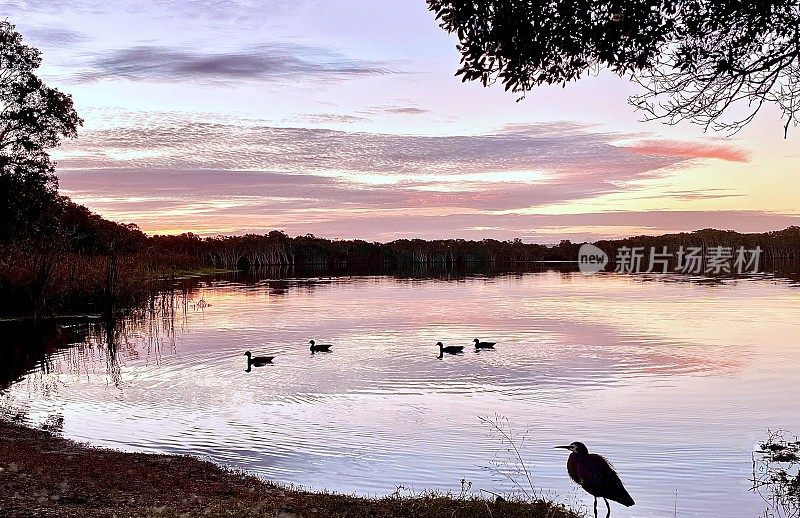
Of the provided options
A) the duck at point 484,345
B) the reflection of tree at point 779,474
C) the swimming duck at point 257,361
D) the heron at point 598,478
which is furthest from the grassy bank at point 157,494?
the duck at point 484,345

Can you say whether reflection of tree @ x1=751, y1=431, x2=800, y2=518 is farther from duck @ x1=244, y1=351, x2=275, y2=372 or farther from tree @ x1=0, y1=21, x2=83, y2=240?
tree @ x1=0, y1=21, x2=83, y2=240

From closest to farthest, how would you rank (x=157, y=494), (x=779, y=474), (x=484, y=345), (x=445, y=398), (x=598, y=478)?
(x=598, y=478) < (x=157, y=494) < (x=779, y=474) < (x=445, y=398) < (x=484, y=345)

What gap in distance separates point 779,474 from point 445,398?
8476 mm

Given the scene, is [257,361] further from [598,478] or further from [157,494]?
[598,478]

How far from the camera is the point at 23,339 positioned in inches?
1172

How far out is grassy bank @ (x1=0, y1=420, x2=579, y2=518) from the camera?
27.5ft

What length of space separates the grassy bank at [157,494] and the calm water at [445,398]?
1301 mm

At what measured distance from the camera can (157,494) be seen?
32.9 ft

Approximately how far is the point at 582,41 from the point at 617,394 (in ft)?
38.5

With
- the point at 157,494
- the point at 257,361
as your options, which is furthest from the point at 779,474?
the point at 257,361

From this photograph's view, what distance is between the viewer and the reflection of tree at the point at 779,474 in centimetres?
1066

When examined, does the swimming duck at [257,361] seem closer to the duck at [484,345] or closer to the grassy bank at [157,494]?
the duck at [484,345]

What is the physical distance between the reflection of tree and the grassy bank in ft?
13.2

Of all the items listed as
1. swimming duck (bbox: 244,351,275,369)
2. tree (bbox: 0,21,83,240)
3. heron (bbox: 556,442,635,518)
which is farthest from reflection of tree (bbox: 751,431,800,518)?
tree (bbox: 0,21,83,240)
